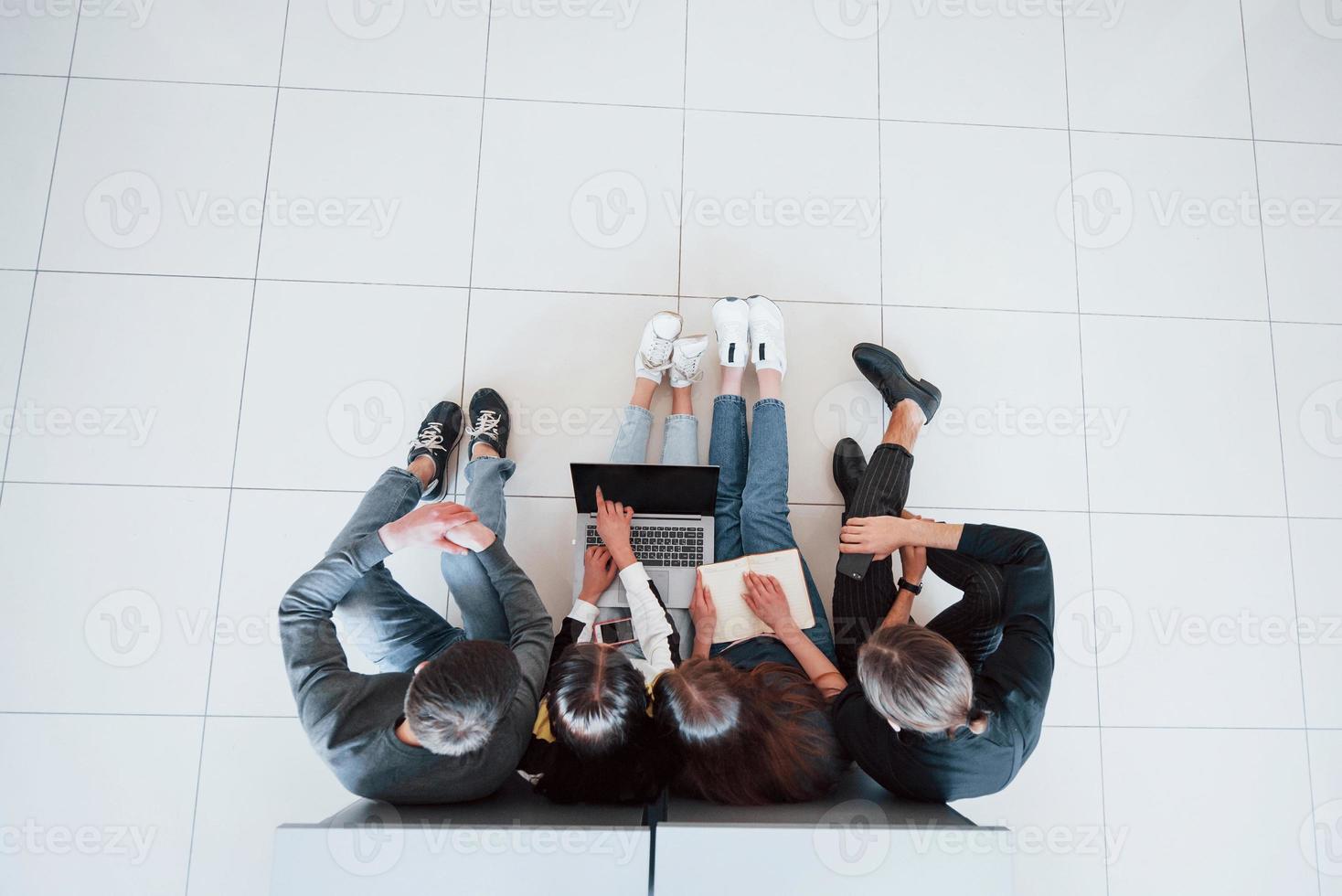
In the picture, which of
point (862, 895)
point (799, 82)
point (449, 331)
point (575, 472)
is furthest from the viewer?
point (799, 82)

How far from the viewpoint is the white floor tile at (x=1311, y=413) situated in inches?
87.5

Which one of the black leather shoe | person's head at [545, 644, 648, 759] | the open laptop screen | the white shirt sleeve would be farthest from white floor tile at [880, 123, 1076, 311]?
person's head at [545, 644, 648, 759]

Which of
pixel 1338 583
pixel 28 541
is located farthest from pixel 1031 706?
pixel 28 541

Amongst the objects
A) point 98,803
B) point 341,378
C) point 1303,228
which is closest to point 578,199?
point 341,378

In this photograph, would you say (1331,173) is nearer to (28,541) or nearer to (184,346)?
(184,346)

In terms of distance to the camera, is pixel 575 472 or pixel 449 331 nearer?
pixel 575 472

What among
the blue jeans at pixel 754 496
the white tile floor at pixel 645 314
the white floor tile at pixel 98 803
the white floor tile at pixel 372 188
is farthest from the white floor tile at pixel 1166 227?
the white floor tile at pixel 98 803

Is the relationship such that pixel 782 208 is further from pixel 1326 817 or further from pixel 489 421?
pixel 1326 817

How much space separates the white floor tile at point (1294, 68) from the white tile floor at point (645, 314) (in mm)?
13

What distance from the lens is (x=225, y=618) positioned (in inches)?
79.1

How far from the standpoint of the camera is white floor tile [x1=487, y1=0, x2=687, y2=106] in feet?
7.43

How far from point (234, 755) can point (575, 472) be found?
1236 millimetres

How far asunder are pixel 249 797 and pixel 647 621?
1.23 metres

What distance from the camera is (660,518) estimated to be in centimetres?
193
